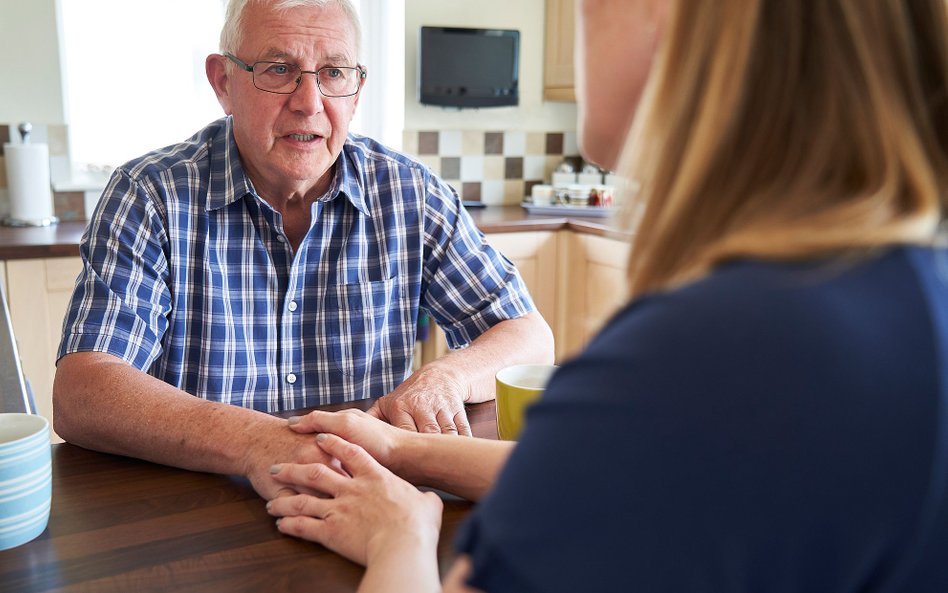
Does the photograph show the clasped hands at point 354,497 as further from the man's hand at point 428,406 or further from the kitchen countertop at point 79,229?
the kitchen countertop at point 79,229

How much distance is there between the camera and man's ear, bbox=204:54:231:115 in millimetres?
1662

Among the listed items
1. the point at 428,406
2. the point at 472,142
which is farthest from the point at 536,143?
the point at 428,406

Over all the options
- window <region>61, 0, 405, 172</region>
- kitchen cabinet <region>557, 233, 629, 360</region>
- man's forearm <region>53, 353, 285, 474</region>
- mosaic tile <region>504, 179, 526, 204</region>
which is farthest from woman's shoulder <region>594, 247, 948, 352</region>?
mosaic tile <region>504, 179, 526, 204</region>

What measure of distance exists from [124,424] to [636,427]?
0.89 metres

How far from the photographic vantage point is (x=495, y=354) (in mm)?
1499

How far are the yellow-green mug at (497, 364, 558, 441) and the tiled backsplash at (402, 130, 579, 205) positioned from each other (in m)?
2.60

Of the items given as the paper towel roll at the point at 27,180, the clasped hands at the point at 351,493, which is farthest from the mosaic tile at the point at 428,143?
the clasped hands at the point at 351,493

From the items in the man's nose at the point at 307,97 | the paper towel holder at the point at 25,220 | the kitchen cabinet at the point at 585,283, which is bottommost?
the kitchen cabinet at the point at 585,283

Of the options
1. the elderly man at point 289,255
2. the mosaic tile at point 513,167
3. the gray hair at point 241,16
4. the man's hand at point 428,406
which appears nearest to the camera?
the man's hand at point 428,406

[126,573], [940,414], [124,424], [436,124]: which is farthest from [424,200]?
[436,124]

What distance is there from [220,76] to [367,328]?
0.56 m

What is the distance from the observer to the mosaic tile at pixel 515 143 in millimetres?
3779

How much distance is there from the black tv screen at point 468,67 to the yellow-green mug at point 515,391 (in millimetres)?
2590

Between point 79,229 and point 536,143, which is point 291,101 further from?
point 536,143
